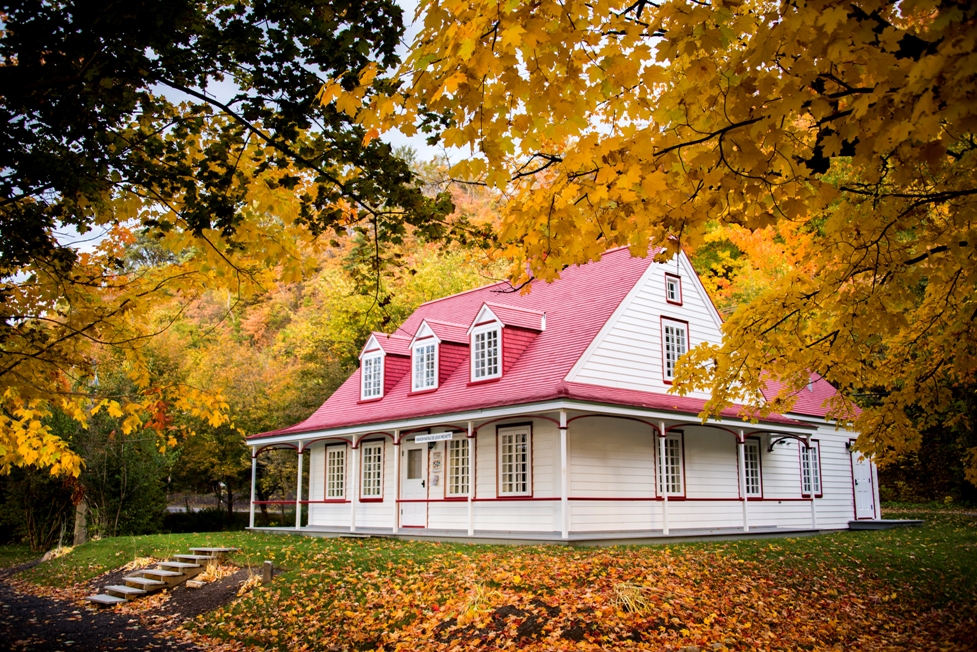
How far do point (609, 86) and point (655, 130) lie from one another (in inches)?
24.7

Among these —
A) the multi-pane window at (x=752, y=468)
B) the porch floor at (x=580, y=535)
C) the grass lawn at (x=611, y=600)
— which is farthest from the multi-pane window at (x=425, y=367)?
the multi-pane window at (x=752, y=468)

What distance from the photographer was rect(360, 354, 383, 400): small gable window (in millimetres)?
22906

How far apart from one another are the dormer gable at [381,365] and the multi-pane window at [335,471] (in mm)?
1992

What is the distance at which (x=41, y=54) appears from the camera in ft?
18.9

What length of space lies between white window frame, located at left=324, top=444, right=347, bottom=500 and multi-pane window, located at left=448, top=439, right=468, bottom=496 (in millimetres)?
4949

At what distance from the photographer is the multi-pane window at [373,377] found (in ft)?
75.2

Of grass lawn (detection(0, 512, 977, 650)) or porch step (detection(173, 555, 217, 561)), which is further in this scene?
porch step (detection(173, 555, 217, 561))

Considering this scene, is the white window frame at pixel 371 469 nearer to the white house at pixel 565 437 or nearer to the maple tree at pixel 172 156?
the white house at pixel 565 437

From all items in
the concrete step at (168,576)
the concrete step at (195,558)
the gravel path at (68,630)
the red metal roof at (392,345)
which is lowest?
the gravel path at (68,630)

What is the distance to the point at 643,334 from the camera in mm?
19641

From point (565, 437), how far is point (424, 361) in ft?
22.8

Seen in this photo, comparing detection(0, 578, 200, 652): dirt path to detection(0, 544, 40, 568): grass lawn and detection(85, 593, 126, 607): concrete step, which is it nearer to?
detection(85, 593, 126, 607): concrete step

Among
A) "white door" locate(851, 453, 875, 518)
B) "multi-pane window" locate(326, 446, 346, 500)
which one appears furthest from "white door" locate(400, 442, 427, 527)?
"white door" locate(851, 453, 875, 518)

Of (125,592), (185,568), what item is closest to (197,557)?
(185,568)
